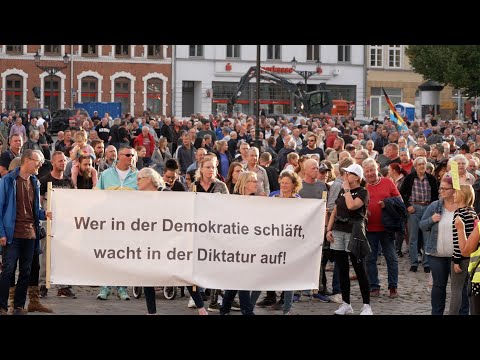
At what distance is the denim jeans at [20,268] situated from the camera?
38.9 feet

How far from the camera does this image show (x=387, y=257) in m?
14.6

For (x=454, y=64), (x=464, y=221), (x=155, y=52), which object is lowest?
(x=464, y=221)

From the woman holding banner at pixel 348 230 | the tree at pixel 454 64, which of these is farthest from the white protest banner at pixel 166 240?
the tree at pixel 454 64

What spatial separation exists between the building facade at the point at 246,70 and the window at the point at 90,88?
18.2ft

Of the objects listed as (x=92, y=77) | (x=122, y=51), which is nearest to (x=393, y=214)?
(x=92, y=77)

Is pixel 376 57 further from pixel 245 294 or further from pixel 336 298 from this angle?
pixel 245 294

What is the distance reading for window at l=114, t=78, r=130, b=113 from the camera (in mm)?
76438

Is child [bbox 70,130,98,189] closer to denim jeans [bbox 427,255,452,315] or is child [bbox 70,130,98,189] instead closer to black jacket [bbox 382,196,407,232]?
black jacket [bbox 382,196,407,232]

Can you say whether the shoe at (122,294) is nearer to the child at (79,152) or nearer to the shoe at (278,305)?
the child at (79,152)

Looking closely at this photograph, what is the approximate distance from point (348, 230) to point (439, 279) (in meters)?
1.41

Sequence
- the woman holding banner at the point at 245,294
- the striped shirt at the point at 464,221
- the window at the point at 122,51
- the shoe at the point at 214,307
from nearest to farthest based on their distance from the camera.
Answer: the striped shirt at the point at 464,221 < the woman holding banner at the point at 245,294 < the shoe at the point at 214,307 < the window at the point at 122,51

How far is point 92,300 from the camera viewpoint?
13.5 meters

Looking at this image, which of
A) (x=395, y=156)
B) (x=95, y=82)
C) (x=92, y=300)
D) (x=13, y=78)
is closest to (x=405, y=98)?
(x=95, y=82)
